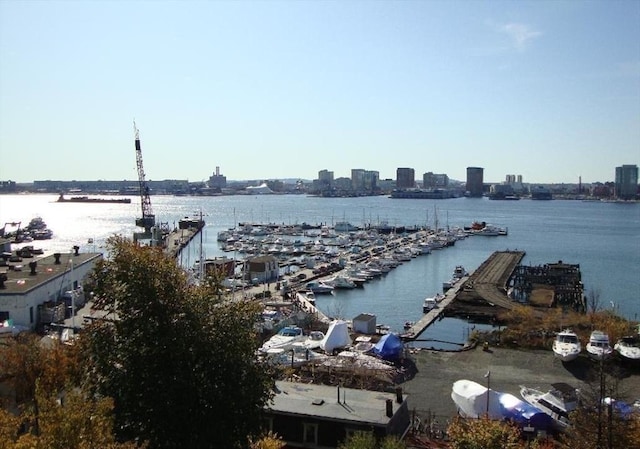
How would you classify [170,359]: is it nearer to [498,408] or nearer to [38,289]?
[498,408]

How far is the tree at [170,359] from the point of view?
7.84m

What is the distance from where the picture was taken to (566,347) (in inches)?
933

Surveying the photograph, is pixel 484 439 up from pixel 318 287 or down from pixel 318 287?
up

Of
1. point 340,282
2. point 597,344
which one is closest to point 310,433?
point 597,344

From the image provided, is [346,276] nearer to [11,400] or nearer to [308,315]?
[308,315]

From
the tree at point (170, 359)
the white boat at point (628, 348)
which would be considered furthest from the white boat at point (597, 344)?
the tree at point (170, 359)

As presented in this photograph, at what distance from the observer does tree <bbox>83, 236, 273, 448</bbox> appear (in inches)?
309

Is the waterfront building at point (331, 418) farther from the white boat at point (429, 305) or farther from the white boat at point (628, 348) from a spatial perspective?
the white boat at point (429, 305)

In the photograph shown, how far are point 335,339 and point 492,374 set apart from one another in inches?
251

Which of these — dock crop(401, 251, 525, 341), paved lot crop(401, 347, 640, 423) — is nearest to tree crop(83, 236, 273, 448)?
paved lot crop(401, 347, 640, 423)

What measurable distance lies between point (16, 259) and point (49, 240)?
61.7 m

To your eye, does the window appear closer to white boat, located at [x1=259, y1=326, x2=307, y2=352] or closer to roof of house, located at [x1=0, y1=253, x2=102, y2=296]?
white boat, located at [x1=259, y1=326, x2=307, y2=352]

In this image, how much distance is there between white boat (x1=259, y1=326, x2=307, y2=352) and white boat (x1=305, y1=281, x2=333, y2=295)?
17.7 m

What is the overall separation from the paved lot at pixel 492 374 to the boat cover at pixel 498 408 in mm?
853
